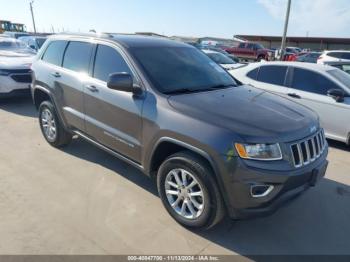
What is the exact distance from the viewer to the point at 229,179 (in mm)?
2697

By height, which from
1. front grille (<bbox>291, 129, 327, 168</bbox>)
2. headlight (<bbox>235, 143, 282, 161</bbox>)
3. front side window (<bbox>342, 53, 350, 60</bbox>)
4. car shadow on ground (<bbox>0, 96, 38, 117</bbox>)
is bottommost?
car shadow on ground (<bbox>0, 96, 38, 117</bbox>)

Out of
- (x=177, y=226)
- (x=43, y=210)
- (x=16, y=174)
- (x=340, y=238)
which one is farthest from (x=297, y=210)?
(x=16, y=174)

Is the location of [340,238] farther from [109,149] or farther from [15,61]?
[15,61]

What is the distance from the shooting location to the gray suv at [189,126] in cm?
271

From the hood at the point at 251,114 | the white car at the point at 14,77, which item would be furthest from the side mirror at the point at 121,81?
the white car at the point at 14,77

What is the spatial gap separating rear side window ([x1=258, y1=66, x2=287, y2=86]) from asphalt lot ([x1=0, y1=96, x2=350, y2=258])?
232 centimetres

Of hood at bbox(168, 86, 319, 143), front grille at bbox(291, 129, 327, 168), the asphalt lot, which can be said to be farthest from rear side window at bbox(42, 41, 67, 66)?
front grille at bbox(291, 129, 327, 168)

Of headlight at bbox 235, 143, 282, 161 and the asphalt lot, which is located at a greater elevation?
headlight at bbox 235, 143, 282, 161

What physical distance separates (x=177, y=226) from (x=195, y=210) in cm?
30

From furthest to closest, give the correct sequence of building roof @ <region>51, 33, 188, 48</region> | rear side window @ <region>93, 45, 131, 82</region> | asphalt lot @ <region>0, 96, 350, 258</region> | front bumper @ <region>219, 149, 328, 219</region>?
building roof @ <region>51, 33, 188, 48</region>
rear side window @ <region>93, 45, 131, 82</region>
asphalt lot @ <region>0, 96, 350, 258</region>
front bumper @ <region>219, 149, 328, 219</region>

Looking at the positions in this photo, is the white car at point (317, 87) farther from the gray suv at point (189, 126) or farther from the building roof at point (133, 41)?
the building roof at point (133, 41)

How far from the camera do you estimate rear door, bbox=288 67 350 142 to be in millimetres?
5625

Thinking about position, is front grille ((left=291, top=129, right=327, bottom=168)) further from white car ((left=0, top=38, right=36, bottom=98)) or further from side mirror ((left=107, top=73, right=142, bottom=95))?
white car ((left=0, top=38, right=36, bottom=98))

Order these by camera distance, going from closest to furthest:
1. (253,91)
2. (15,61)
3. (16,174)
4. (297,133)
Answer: (297,133)
(253,91)
(16,174)
(15,61)
